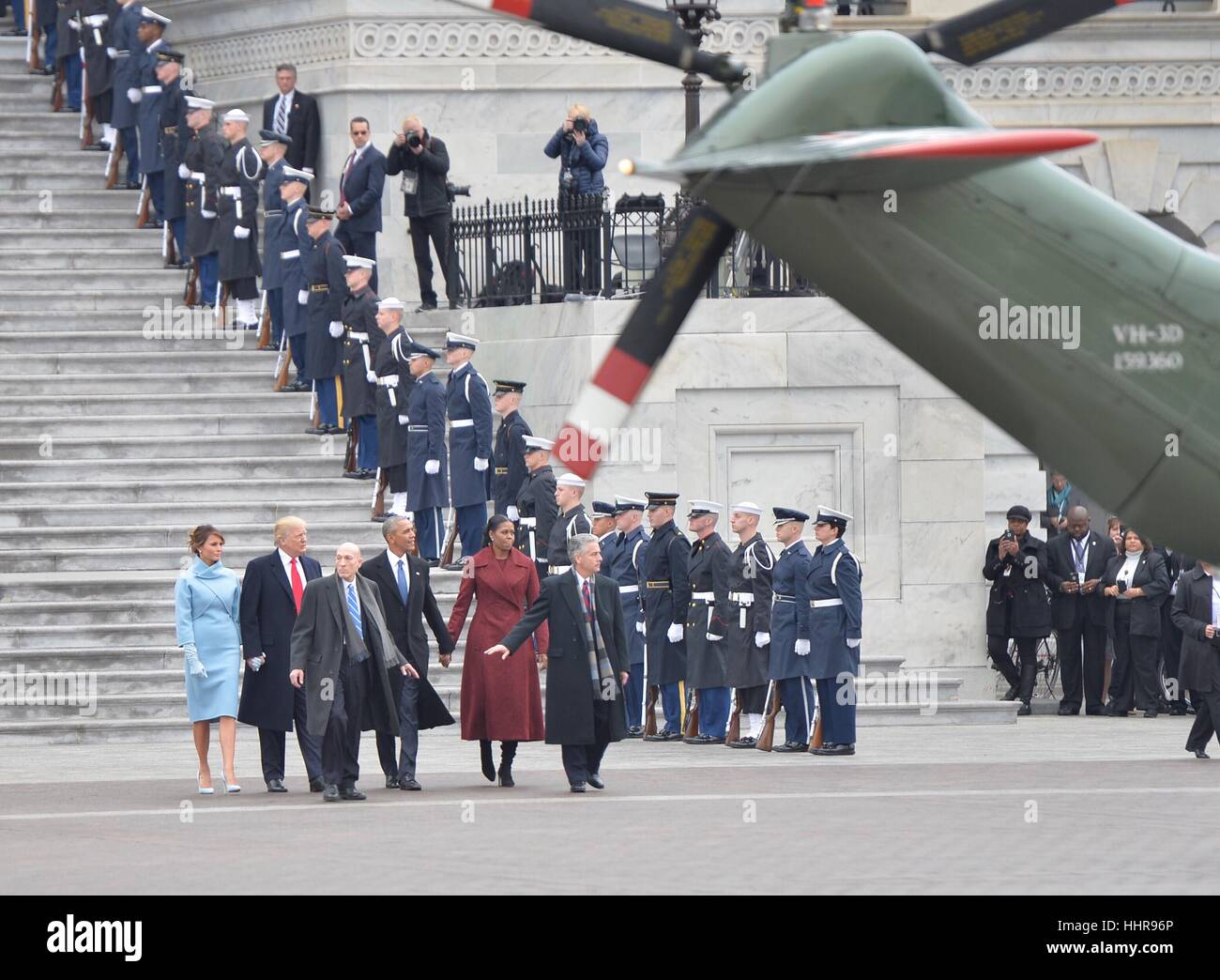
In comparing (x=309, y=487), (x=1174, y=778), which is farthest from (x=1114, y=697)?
(x=309, y=487)

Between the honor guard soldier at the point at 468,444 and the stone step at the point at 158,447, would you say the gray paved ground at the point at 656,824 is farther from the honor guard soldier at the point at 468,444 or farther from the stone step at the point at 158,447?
the stone step at the point at 158,447

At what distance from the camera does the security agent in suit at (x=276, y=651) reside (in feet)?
57.6

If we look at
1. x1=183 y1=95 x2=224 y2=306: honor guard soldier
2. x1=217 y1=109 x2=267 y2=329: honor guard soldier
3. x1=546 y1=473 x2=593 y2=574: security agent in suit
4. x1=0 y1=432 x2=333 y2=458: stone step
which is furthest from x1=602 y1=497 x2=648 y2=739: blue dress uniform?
x1=183 y1=95 x2=224 y2=306: honor guard soldier

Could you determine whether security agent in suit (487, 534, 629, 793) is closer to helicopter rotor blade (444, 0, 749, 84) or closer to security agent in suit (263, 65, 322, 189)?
helicopter rotor blade (444, 0, 749, 84)

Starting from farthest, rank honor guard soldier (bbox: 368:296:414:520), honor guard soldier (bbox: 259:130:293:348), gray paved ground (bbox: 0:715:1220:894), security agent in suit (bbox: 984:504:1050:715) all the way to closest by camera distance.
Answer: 1. honor guard soldier (bbox: 259:130:293:348)
2. security agent in suit (bbox: 984:504:1050:715)
3. honor guard soldier (bbox: 368:296:414:520)
4. gray paved ground (bbox: 0:715:1220:894)

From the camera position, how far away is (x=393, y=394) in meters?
23.8

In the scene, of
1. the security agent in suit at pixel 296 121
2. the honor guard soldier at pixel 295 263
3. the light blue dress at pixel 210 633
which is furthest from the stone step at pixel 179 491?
the light blue dress at pixel 210 633

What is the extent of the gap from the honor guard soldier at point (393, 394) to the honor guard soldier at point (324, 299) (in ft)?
2.89

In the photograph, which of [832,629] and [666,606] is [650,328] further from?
[666,606]

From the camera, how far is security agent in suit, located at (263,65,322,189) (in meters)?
28.2

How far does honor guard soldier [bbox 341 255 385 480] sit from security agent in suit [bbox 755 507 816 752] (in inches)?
200

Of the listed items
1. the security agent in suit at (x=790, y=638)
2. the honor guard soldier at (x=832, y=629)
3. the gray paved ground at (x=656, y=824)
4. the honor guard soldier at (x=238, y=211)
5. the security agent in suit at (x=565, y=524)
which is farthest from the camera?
the honor guard soldier at (x=238, y=211)

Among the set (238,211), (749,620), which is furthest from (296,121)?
(749,620)

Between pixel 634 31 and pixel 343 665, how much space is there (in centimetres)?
755
